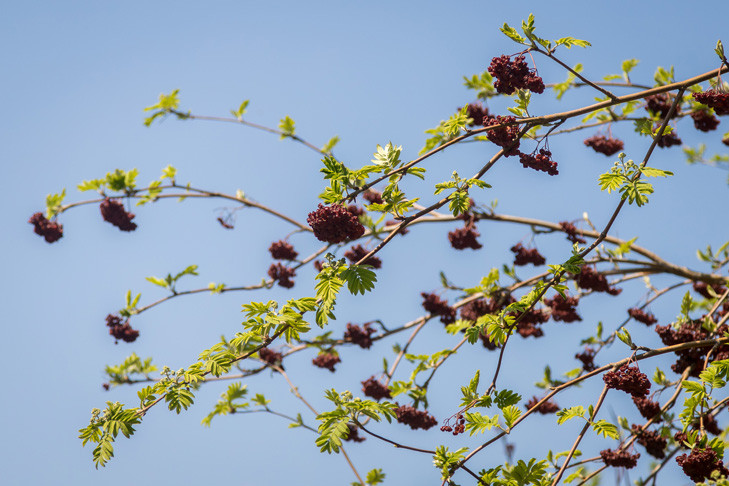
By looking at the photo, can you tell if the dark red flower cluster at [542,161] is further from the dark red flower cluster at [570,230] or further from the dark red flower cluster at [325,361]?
the dark red flower cluster at [325,361]

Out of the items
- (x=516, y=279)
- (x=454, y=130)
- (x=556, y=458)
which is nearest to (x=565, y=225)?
(x=516, y=279)

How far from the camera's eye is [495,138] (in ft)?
12.9

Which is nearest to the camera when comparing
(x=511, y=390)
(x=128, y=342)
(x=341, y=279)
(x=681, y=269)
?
(x=341, y=279)

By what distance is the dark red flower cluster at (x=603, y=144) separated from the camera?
669 cm

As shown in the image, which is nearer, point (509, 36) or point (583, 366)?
point (509, 36)

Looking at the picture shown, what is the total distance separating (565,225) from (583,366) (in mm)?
1417

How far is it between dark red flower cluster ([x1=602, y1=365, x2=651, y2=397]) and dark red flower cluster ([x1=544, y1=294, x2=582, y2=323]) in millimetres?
2250

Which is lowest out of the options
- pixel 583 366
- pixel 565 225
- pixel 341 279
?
pixel 341 279

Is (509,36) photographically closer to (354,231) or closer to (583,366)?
(354,231)

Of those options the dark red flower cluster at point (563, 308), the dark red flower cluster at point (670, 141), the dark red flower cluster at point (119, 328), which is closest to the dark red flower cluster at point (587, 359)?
the dark red flower cluster at point (563, 308)

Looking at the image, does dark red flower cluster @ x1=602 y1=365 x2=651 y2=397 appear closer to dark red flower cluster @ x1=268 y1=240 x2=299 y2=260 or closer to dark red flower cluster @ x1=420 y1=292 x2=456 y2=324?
dark red flower cluster @ x1=420 y1=292 x2=456 y2=324

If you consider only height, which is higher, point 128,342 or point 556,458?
point 128,342

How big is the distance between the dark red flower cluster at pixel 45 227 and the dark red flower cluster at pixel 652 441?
588 cm

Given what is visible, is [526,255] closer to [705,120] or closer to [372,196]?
[372,196]
